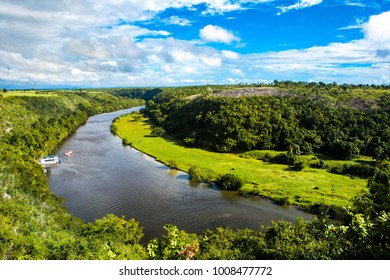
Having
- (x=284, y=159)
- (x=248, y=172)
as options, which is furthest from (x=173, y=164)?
(x=284, y=159)

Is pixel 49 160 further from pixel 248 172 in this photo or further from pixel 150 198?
pixel 248 172

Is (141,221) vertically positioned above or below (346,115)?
below

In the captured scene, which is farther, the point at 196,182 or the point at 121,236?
the point at 196,182

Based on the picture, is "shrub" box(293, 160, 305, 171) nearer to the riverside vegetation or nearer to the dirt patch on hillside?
the riverside vegetation

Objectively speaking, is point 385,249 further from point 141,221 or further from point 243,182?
point 243,182

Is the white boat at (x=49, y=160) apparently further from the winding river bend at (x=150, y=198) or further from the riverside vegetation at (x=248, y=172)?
Result: the riverside vegetation at (x=248, y=172)

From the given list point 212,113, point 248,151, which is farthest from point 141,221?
point 212,113

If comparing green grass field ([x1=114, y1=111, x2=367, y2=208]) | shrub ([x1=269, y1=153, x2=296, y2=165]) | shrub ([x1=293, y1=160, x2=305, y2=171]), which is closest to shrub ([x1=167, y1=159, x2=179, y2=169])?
green grass field ([x1=114, y1=111, x2=367, y2=208])
